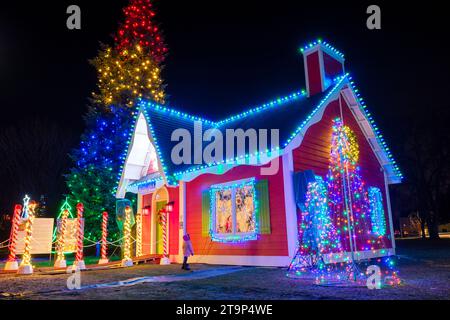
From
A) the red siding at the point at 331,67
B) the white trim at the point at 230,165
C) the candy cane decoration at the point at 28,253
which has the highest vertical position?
the red siding at the point at 331,67

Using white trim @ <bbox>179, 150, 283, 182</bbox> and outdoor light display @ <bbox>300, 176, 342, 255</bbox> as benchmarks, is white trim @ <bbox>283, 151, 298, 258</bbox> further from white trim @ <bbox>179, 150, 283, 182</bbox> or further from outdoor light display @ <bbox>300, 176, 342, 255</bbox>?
white trim @ <bbox>179, 150, 283, 182</bbox>

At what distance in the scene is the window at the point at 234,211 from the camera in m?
12.8

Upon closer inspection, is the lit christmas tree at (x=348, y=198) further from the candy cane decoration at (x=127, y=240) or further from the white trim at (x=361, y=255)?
the candy cane decoration at (x=127, y=240)

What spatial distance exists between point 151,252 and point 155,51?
1524cm

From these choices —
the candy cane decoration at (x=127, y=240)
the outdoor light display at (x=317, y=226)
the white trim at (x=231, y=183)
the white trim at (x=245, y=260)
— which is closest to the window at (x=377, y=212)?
the outdoor light display at (x=317, y=226)

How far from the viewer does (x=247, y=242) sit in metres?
12.8

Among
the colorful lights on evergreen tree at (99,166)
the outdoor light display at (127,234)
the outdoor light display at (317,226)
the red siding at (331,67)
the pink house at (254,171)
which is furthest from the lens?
the colorful lights on evergreen tree at (99,166)

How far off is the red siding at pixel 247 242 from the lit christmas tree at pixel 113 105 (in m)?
8.83

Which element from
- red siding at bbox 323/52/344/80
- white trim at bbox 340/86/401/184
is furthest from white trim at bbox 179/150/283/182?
white trim at bbox 340/86/401/184

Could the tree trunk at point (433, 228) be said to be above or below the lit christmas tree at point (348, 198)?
below

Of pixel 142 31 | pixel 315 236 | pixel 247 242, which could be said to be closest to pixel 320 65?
pixel 315 236

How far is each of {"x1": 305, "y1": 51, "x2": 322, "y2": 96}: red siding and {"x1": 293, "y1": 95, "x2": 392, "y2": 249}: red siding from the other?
2.87 feet

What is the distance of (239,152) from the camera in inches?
502

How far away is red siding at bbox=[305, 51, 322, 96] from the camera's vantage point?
47.0 feet
